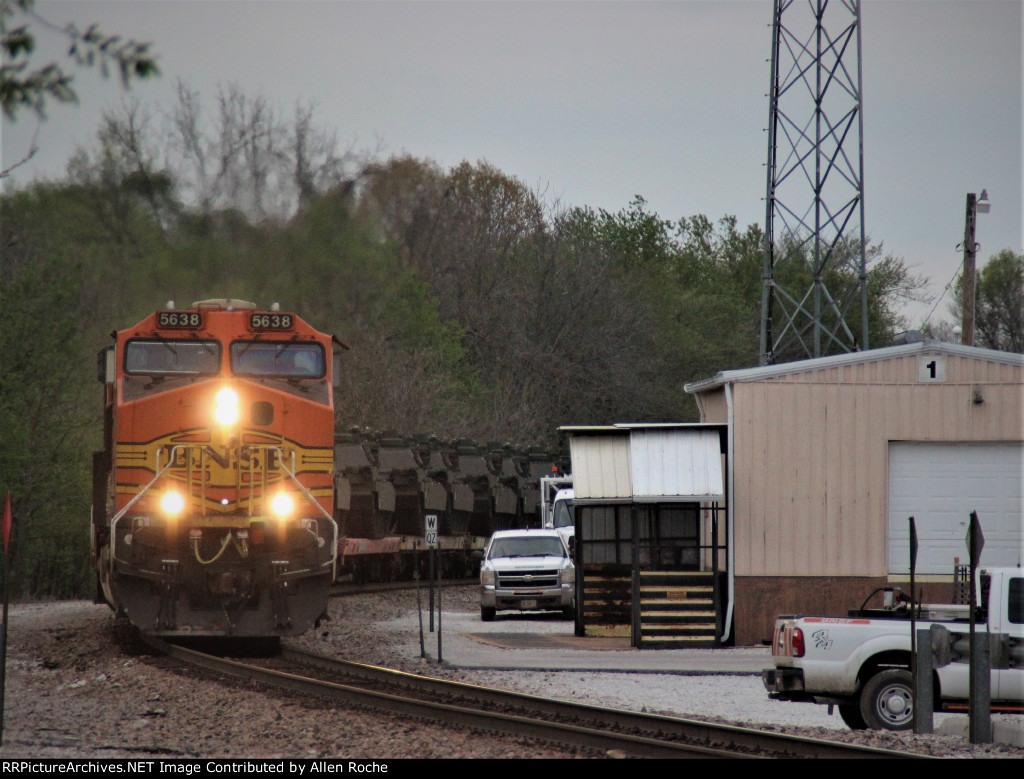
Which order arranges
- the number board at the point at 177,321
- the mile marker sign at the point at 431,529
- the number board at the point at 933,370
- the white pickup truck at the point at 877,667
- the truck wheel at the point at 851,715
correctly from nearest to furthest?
1. the white pickup truck at the point at 877,667
2. the truck wheel at the point at 851,715
3. the number board at the point at 177,321
4. the mile marker sign at the point at 431,529
5. the number board at the point at 933,370

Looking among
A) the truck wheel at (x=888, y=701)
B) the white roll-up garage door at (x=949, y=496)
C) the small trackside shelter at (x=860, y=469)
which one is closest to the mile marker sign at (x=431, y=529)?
the small trackside shelter at (x=860, y=469)

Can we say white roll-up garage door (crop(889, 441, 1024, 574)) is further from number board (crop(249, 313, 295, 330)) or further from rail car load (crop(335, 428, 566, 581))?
rail car load (crop(335, 428, 566, 581))

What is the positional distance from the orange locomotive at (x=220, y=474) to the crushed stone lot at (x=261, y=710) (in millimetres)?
1141

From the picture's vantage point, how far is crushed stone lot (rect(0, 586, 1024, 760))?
32.6 feet

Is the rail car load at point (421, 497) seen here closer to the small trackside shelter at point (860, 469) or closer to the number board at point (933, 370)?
the small trackside shelter at point (860, 469)

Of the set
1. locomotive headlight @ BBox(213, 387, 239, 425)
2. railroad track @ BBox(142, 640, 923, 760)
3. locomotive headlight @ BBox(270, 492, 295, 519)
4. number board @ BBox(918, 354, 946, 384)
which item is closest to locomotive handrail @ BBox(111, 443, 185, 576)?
locomotive headlight @ BBox(213, 387, 239, 425)

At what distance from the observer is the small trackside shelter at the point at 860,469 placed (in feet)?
67.4

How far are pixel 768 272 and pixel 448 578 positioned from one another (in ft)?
52.6

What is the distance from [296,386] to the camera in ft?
53.7

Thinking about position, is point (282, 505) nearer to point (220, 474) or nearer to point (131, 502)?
point (220, 474)

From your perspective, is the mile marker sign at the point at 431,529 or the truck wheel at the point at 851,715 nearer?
the truck wheel at the point at 851,715

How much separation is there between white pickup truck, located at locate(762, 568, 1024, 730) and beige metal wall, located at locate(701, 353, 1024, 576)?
26.8ft

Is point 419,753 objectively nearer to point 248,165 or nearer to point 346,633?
point 346,633

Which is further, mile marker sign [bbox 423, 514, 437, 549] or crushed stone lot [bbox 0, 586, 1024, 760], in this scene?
mile marker sign [bbox 423, 514, 437, 549]
